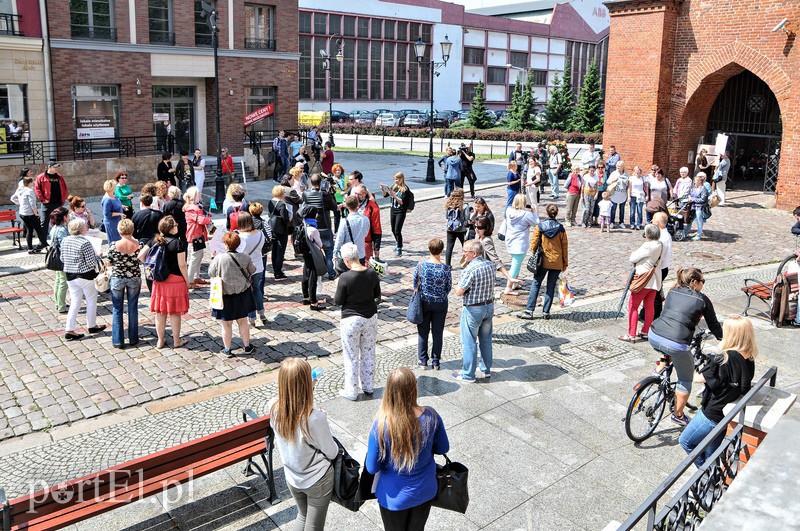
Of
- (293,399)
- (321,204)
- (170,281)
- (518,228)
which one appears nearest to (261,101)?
(321,204)

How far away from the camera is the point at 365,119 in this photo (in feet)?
194

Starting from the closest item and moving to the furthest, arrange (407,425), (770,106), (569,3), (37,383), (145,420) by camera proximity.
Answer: (407,425)
(145,420)
(37,383)
(770,106)
(569,3)

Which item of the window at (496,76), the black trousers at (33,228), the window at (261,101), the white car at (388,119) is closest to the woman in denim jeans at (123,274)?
the black trousers at (33,228)

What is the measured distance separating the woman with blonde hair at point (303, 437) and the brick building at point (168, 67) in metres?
23.5

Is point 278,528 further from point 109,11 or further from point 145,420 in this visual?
point 109,11

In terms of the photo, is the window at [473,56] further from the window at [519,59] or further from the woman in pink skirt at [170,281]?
the woman in pink skirt at [170,281]

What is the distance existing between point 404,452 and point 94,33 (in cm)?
2534

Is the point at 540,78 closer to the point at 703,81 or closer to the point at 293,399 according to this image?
the point at 703,81

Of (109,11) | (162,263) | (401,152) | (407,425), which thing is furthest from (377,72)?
(407,425)

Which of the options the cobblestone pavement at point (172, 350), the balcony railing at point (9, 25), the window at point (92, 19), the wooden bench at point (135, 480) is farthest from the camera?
the window at point (92, 19)

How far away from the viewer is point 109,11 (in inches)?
1021

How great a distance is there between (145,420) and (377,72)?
6883cm

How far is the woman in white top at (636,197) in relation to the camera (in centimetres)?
1838

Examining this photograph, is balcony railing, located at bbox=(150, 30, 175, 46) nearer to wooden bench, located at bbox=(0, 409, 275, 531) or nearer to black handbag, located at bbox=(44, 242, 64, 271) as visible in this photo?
black handbag, located at bbox=(44, 242, 64, 271)
